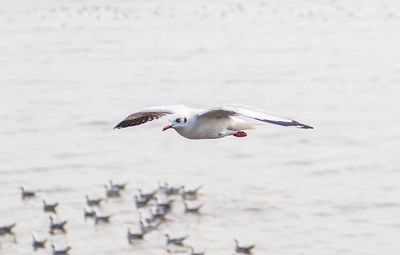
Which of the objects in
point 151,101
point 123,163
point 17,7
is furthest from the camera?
point 17,7

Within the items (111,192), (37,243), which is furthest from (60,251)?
(111,192)

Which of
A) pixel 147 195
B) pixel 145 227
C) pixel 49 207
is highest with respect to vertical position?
pixel 147 195

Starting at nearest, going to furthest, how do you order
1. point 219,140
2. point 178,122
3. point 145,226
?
point 178,122 → point 145,226 → point 219,140

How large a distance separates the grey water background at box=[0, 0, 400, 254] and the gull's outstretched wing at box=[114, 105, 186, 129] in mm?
27079

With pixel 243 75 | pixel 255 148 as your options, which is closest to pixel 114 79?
pixel 243 75

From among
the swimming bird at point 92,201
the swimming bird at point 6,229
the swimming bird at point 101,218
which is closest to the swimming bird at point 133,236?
the swimming bird at point 101,218

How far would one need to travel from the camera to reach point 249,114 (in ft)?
61.7

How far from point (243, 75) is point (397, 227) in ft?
137

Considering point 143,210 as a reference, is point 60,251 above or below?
below

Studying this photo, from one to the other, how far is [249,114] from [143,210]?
38.2 meters

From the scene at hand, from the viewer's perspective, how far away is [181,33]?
383 feet

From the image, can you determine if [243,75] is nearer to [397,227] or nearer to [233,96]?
[233,96]

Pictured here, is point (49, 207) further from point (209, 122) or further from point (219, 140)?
point (209, 122)

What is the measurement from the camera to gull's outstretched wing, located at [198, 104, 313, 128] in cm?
1786
